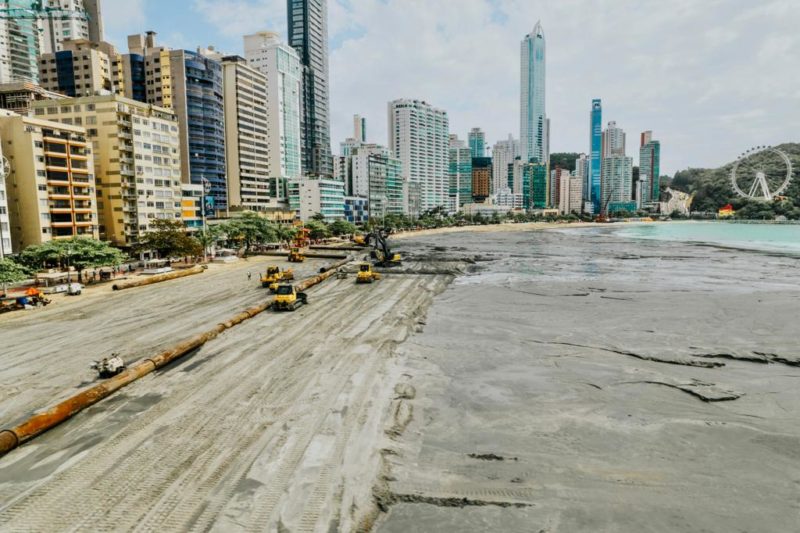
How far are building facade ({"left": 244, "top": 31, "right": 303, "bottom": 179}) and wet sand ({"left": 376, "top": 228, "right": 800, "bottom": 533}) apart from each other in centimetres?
14295

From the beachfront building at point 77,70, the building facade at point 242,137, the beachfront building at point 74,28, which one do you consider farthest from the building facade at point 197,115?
the beachfront building at point 74,28

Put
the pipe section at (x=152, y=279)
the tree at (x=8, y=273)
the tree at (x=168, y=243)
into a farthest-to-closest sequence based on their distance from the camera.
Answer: the tree at (x=168, y=243)
the pipe section at (x=152, y=279)
the tree at (x=8, y=273)

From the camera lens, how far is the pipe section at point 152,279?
50069 mm

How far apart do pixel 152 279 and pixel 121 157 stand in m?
30.2

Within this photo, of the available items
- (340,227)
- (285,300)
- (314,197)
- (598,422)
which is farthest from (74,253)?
(314,197)

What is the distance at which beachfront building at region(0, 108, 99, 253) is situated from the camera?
58906 mm

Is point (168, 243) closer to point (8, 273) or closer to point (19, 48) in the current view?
point (8, 273)

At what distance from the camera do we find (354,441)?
53.7ft

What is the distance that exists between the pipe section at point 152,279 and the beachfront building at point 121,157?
63.3 feet

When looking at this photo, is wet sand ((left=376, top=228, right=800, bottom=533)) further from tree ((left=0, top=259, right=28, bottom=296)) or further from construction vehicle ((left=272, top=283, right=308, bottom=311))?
tree ((left=0, top=259, right=28, bottom=296))

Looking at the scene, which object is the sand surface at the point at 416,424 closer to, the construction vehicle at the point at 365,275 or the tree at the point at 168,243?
the construction vehicle at the point at 365,275

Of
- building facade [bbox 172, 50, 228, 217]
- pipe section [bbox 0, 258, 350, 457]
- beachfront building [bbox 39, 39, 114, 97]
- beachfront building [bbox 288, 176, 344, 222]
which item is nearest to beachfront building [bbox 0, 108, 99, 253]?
pipe section [bbox 0, 258, 350, 457]

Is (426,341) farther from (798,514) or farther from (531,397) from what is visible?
(798,514)

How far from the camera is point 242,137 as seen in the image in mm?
143875
